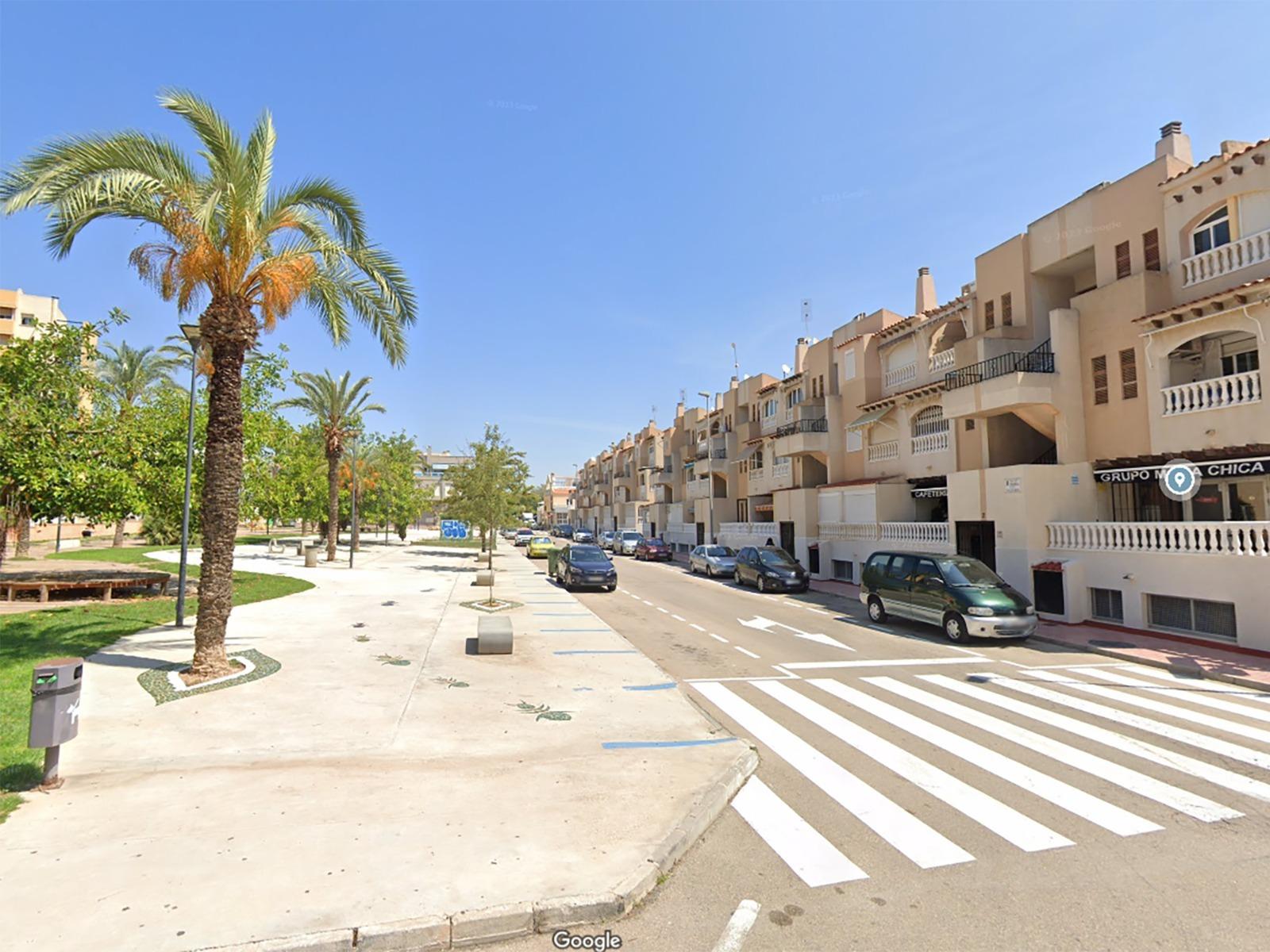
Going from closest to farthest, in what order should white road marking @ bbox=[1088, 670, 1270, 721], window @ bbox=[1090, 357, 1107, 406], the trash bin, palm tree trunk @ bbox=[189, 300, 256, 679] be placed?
the trash bin → white road marking @ bbox=[1088, 670, 1270, 721] → palm tree trunk @ bbox=[189, 300, 256, 679] → window @ bbox=[1090, 357, 1107, 406]

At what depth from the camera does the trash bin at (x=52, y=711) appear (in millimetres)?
5574

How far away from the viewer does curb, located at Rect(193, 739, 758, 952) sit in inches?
140

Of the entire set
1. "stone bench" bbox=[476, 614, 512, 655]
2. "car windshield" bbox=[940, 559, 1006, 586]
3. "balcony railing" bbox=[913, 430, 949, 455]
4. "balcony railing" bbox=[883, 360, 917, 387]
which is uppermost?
"balcony railing" bbox=[883, 360, 917, 387]

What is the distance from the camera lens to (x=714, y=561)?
2966cm

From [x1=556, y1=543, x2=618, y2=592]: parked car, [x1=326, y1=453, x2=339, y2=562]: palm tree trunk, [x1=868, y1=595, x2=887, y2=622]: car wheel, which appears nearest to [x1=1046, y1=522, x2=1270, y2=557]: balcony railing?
[x1=868, y1=595, x2=887, y2=622]: car wheel

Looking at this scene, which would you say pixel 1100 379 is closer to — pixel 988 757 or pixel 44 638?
pixel 988 757

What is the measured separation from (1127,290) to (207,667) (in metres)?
21.2

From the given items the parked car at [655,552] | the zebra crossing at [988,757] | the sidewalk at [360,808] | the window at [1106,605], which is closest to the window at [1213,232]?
the window at [1106,605]

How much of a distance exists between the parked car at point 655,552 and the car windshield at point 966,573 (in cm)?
2950

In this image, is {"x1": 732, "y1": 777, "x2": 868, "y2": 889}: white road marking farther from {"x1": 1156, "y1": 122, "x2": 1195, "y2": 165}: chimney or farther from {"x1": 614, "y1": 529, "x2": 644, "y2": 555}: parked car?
{"x1": 614, "y1": 529, "x2": 644, "y2": 555}: parked car

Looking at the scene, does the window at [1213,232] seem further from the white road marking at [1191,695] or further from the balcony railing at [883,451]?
the balcony railing at [883,451]

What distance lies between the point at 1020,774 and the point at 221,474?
35.9 ft

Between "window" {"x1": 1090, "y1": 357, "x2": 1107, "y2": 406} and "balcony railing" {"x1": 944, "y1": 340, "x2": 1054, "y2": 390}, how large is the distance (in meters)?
1.10

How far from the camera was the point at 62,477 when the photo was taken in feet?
48.7
